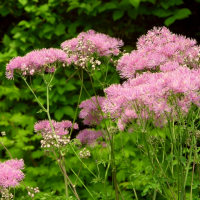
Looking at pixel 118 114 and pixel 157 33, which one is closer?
pixel 118 114

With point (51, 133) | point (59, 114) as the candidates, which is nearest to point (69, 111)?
point (59, 114)

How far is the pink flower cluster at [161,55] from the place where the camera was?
2574 mm

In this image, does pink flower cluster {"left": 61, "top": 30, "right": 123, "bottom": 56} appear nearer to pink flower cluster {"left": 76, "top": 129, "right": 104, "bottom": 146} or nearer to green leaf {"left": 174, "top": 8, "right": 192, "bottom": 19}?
pink flower cluster {"left": 76, "top": 129, "right": 104, "bottom": 146}

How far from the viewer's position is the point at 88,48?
285 centimetres

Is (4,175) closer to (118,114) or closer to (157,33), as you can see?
(118,114)

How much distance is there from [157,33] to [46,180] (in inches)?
91.1

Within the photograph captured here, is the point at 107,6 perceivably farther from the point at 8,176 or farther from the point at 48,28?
the point at 8,176

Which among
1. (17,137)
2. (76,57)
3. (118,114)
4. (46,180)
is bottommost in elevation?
(46,180)

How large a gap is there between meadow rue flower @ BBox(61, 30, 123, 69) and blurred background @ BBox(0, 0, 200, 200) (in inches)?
50.1

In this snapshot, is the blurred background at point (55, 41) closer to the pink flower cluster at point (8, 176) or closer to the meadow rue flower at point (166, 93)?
the pink flower cluster at point (8, 176)

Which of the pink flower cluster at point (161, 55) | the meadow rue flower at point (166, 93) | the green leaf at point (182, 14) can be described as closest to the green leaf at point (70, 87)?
the green leaf at point (182, 14)

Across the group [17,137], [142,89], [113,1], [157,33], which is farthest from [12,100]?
[142,89]

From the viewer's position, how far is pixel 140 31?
208 inches

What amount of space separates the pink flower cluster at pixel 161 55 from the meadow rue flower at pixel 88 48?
8.7 inches
